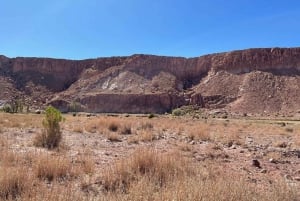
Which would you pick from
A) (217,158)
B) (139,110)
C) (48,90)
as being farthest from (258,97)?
(217,158)

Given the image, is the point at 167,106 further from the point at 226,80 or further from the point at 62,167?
the point at 62,167

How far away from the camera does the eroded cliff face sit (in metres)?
84.3

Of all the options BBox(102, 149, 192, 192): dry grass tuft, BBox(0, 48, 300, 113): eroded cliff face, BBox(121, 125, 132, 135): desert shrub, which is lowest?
BBox(121, 125, 132, 135): desert shrub

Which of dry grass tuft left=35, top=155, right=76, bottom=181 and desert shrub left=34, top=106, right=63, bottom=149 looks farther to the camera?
desert shrub left=34, top=106, right=63, bottom=149

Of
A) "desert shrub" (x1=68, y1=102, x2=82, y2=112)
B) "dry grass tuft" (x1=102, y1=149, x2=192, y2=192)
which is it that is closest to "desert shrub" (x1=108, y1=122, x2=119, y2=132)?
"dry grass tuft" (x1=102, y1=149, x2=192, y2=192)

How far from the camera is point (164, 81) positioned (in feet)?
317

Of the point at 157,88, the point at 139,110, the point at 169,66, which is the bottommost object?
the point at 139,110

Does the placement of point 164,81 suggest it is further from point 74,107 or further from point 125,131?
point 125,131

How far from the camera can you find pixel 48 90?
10338 centimetres

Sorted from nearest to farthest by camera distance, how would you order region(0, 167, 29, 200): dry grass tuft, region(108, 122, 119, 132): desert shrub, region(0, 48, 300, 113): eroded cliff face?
region(0, 167, 29, 200): dry grass tuft, region(108, 122, 119, 132): desert shrub, region(0, 48, 300, 113): eroded cliff face

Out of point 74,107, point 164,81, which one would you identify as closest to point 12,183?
point 74,107

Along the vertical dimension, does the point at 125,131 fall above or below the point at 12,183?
below

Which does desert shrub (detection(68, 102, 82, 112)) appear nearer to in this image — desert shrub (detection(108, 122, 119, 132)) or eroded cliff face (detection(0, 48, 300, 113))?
eroded cliff face (detection(0, 48, 300, 113))

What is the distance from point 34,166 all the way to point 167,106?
272 feet
